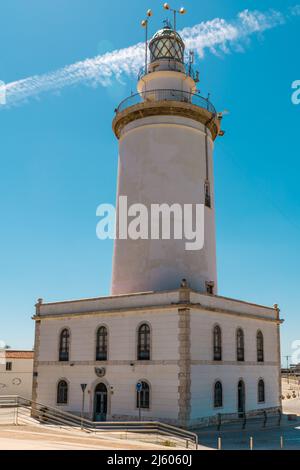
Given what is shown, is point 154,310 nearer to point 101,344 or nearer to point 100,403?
point 101,344

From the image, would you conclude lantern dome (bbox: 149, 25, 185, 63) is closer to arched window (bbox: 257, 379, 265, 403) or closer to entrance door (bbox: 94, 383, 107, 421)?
entrance door (bbox: 94, 383, 107, 421)

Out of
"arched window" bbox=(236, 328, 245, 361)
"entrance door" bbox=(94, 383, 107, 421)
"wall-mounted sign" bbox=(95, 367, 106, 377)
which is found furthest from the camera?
"arched window" bbox=(236, 328, 245, 361)

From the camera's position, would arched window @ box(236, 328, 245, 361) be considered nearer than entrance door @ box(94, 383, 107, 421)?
No

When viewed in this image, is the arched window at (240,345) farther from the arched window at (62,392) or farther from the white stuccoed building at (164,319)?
the arched window at (62,392)

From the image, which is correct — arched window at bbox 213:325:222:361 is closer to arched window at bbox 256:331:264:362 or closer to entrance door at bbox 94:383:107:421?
arched window at bbox 256:331:264:362

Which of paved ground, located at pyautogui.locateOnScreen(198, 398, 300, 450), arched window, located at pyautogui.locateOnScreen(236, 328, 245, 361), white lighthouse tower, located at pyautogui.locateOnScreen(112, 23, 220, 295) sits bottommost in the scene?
paved ground, located at pyautogui.locateOnScreen(198, 398, 300, 450)

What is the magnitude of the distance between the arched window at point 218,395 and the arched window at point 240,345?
116 inches

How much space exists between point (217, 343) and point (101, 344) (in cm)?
691

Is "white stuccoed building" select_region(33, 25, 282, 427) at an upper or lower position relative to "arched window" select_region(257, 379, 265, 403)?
upper

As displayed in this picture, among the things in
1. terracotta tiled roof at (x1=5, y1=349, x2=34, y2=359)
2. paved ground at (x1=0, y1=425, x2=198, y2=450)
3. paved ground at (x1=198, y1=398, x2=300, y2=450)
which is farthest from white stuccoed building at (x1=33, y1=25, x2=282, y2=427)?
terracotta tiled roof at (x1=5, y1=349, x2=34, y2=359)

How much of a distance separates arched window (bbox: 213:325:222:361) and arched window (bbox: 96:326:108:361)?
6467 mm

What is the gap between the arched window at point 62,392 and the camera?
31.7 m

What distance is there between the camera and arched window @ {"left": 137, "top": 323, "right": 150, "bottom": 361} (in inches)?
1115

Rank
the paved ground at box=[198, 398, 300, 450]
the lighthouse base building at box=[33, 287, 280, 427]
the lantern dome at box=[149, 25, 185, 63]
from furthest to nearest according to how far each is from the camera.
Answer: the lantern dome at box=[149, 25, 185, 63]
the lighthouse base building at box=[33, 287, 280, 427]
the paved ground at box=[198, 398, 300, 450]
